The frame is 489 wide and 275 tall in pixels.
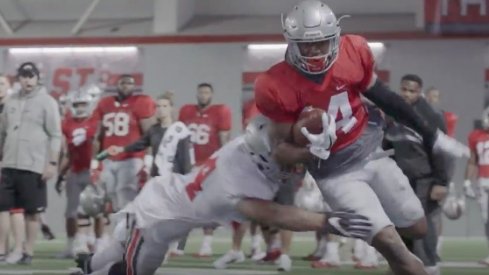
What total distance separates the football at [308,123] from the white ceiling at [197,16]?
37.3 ft

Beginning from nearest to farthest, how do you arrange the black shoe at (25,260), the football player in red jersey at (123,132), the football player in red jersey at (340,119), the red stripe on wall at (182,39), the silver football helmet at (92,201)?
the football player in red jersey at (340,119), the black shoe at (25,260), the silver football helmet at (92,201), the football player in red jersey at (123,132), the red stripe on wall at (182,39)

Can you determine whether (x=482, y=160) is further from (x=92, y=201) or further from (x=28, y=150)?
(x=28, y=150)

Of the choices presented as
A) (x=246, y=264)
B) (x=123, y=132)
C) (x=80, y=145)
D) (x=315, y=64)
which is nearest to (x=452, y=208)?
(x=246, y=264)

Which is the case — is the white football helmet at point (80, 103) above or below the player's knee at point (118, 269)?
above

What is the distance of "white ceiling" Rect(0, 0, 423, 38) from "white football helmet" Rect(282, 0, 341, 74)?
439 inches

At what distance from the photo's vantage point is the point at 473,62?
16047mm

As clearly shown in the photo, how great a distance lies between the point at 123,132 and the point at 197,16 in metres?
7.05

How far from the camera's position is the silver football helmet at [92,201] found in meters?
10.0

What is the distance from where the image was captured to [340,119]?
18.5 feet

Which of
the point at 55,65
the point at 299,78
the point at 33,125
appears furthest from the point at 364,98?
the point at 55,65

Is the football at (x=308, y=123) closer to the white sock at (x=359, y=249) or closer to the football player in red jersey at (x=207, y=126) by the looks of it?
the white sock at (x=359, y=249)

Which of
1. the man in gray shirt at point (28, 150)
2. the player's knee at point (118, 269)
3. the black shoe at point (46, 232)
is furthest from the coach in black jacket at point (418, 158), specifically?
the black shoe at point (46, 232)

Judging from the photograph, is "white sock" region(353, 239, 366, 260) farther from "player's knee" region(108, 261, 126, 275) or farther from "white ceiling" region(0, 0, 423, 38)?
"white ceiling" region(0, 0, 423, 38)

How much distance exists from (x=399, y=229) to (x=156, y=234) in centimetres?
132
